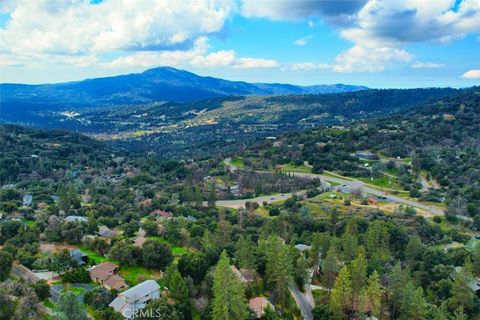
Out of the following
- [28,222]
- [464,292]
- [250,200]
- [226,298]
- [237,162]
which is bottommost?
[250,200]

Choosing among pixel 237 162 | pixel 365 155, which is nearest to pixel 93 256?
pixel 237 162

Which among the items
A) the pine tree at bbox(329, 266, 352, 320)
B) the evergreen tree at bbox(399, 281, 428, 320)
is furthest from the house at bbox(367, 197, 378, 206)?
the pine tree at bbox(329, 266, 352, 320)

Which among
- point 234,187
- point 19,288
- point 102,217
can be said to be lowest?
point 234,187

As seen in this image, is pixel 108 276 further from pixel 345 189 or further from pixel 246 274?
pixel 345 189

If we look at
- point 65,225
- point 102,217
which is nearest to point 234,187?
point 102,217

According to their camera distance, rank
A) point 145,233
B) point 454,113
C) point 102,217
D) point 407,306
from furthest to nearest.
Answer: point 454,113
point 102,217
point 145,233
point 407,306

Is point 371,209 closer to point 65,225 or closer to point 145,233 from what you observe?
point 145,233
